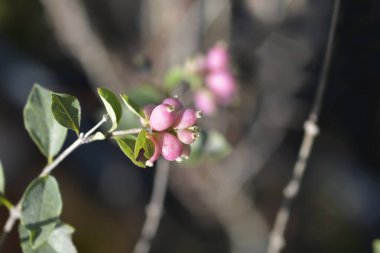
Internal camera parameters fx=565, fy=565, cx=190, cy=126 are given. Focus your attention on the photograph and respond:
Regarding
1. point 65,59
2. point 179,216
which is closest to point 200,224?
point 179,216

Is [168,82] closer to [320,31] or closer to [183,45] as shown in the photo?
[183,45]

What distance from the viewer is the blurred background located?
2.31 metres

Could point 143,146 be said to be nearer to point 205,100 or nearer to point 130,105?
point 130,105

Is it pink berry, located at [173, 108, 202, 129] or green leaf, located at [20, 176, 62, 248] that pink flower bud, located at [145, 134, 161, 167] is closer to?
pink berry, located at [173, 108, 202, 129]

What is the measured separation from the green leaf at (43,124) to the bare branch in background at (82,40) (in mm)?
1315

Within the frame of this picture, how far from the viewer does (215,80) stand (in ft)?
5.41

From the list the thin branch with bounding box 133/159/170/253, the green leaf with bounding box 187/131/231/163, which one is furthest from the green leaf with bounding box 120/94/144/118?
the thin branch with bounding box 133/159/170/253

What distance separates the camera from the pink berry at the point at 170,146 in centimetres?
77

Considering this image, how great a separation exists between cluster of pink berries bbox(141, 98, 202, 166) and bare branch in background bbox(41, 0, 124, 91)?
4.94 ft

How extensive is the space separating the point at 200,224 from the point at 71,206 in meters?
0.57

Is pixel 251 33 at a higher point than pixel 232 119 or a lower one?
higher

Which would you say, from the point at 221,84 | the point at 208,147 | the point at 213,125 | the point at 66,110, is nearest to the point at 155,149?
the point at 66,110

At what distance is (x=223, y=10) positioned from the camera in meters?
2.31

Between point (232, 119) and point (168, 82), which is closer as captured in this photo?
point (168, 82)
